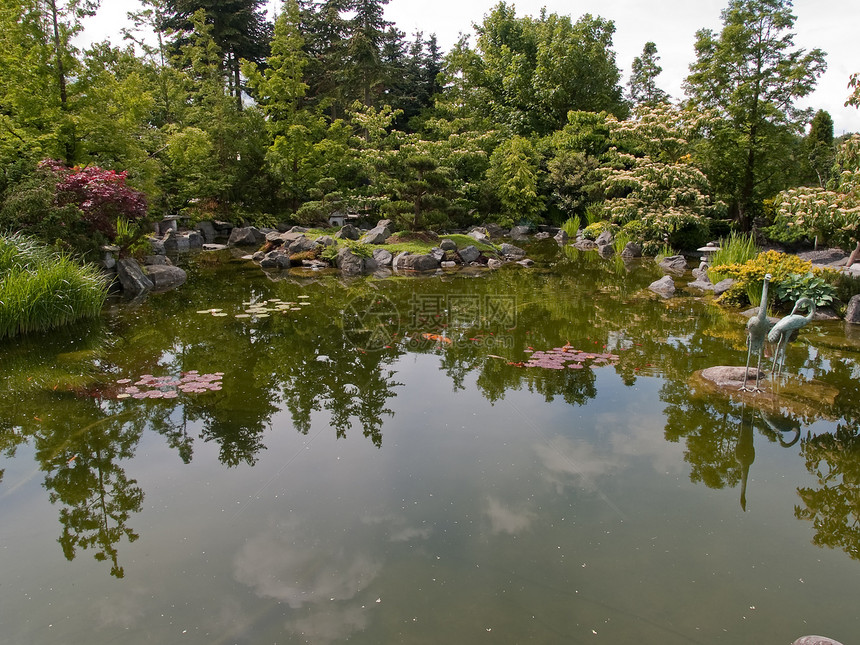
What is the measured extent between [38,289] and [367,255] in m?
7.61

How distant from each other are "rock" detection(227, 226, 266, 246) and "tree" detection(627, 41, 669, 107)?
2001 cm

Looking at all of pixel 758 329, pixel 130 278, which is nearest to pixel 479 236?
pixel 130 278

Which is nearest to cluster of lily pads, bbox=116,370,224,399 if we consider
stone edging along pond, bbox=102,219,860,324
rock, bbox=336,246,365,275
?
stone edging along pond, bbox=102,219,860,324

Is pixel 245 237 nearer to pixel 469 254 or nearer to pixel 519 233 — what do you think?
pixel 469 254

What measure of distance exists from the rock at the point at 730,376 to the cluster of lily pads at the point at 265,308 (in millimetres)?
6300

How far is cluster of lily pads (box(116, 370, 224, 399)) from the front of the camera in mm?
5535

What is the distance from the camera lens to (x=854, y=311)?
8047mm

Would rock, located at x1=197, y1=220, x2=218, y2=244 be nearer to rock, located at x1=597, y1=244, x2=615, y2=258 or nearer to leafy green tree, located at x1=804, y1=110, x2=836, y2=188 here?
rock, located at x1=597, y1=244, x2=615, y2=258

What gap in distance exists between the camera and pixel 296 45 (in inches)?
762

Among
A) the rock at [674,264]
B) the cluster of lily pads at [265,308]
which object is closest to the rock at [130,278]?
the cluster of lily pads at [265,308]

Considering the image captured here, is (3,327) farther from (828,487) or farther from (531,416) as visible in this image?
(828,487)

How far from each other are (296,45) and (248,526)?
1972 centimetres

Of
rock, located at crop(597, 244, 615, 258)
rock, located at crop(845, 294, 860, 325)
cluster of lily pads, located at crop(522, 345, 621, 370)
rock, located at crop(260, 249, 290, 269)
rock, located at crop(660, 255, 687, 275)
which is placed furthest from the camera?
rock, located at crop(597, 244, 615, 258)

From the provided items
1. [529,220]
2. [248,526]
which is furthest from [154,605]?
[529,220]
